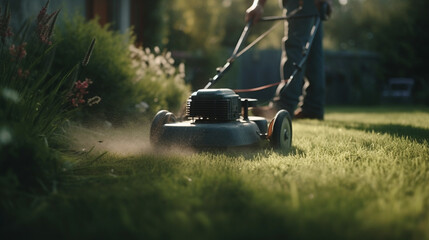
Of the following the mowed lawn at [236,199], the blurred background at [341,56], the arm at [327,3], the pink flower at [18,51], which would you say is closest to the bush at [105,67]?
the mowed lawn at [236,199]

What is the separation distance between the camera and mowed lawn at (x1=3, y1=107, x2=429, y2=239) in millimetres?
1537

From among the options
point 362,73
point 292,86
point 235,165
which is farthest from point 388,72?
point 235,165

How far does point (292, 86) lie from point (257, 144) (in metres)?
1.74

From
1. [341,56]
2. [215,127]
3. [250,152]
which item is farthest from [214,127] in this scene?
[341,56]

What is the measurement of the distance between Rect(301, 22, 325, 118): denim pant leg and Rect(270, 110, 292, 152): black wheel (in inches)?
104

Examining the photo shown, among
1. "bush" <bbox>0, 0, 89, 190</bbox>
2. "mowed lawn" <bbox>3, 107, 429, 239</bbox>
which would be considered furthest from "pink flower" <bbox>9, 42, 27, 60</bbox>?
"mowed lawn" <bbox>3, 107, 429, 239</bbox>

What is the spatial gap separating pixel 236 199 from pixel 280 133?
1.47 m

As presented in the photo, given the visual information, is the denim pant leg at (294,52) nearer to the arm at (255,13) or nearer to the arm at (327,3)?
the arm at (327,3)

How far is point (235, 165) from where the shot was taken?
262 cm

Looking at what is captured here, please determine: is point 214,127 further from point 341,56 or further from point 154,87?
point 341,56

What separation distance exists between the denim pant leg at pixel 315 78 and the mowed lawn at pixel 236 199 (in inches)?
121

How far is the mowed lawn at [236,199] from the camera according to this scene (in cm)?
154

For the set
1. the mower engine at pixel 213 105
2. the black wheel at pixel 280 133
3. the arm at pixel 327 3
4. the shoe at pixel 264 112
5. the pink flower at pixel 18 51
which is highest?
the arm at pixel 327 3

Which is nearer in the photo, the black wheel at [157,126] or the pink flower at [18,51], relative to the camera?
the pink flower at [18,51]
